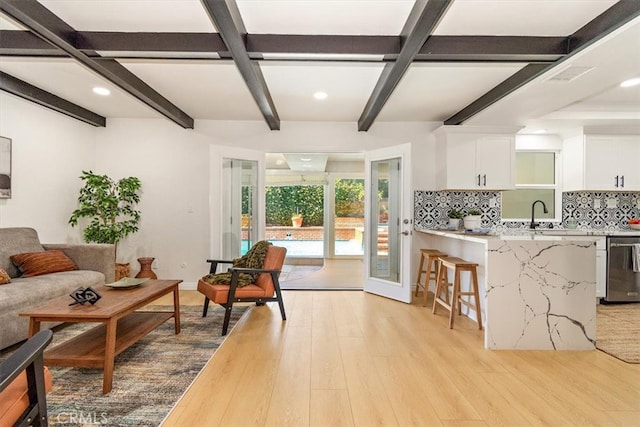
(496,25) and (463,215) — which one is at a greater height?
(496,25)

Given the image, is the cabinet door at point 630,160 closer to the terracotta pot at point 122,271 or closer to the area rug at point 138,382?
the area rug at point 138,382

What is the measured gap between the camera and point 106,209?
4.29 meters

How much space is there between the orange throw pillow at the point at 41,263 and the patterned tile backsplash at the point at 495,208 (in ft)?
14.4

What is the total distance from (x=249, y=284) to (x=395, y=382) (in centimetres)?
168

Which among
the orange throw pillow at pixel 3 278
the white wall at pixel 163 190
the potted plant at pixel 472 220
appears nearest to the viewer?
the orange throw pillow at pixel 3 278

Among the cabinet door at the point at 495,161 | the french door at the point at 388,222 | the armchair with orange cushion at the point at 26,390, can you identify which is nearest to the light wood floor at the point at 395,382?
the armchair with orange cushion at the point at 26,390

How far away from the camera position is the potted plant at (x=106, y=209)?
165 inches

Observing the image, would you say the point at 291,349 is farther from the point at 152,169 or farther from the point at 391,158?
the point at 152,169

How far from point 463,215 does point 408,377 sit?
300 cm

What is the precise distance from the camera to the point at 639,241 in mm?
4027

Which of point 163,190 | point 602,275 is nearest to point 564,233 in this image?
point 602,275

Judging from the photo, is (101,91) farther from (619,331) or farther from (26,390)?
(619,331)

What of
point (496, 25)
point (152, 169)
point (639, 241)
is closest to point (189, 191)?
point (152, 169)

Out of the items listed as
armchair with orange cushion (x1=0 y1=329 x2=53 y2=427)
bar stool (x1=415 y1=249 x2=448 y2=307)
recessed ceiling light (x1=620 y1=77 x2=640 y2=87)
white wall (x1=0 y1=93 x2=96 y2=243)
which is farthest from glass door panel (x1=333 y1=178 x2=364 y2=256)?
armchair with orange cushion (x1=0 y1=329 x2=53 y2=427)
